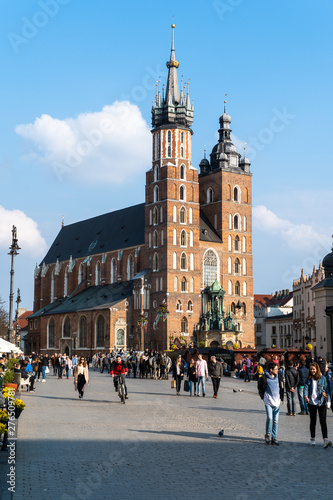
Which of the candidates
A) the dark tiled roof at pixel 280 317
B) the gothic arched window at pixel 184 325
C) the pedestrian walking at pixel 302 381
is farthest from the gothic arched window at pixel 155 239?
the pedestrian walking at pixel 302 381

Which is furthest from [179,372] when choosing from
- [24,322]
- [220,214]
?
[24,322]

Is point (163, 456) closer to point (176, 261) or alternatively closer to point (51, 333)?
point (176, 261)

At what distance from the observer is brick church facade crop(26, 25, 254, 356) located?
67.2 m

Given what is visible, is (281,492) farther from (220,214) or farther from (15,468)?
(220,214)

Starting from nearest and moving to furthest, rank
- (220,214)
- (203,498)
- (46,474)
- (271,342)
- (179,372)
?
1. (203,498)
2. (46,474)
3. (179,372)
4. (220,214)
5. (271,342)

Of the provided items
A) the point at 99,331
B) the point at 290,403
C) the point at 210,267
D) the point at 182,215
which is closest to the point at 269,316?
the point at 210,267

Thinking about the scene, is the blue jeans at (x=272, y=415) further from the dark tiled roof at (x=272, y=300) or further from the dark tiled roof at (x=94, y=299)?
the dark tiled roof at (x=272, y=300)

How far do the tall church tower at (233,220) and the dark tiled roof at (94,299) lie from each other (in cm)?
1074

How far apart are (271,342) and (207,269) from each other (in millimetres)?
33308

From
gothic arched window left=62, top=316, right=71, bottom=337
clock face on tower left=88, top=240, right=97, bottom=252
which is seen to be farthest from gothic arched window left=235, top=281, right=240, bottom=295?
clock face on tower left=88, top=240, right=97, bottom=252

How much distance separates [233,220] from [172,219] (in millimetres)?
8078

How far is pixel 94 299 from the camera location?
250 ft

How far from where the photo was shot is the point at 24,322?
13050 centimetres

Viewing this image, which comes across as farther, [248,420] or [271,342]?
[271,342]
